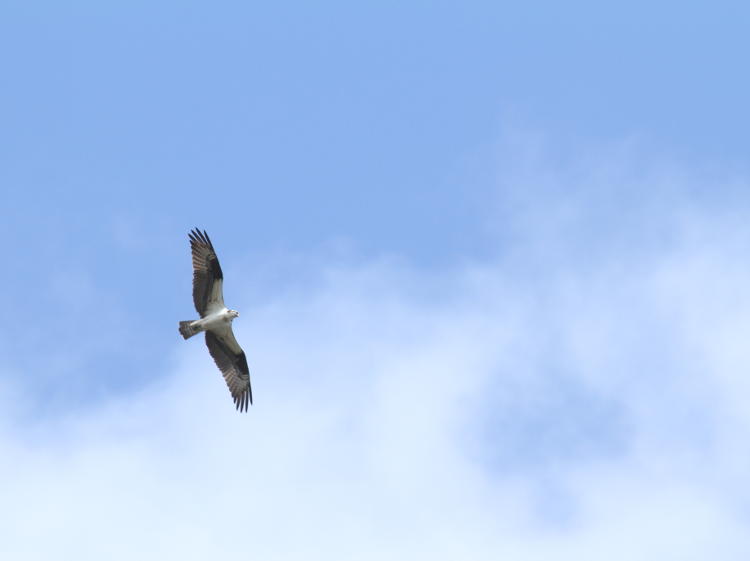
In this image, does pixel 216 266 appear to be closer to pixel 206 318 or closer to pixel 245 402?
pixel 206 318

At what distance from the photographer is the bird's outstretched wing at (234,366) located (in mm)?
54469

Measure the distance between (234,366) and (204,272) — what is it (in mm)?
5064

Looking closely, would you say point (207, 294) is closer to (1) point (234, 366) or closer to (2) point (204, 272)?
(2) point (204, 272)

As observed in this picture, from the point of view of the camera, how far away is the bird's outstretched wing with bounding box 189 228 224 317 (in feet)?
171

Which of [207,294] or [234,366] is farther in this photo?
[234,366]

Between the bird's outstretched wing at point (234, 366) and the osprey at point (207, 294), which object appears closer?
the osprey at point (207, 294)

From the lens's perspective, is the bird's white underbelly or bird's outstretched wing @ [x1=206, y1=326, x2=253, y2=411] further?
bird's outstretched wing @ [x1=206, y1=326, x2=253, y2=411]

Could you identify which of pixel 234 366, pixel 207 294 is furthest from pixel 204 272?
pixel 234 366

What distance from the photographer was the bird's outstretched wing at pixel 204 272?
52.2 metres

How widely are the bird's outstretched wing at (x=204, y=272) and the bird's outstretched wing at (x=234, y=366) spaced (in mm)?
2318

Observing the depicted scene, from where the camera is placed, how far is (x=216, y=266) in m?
52.4

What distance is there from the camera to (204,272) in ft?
172

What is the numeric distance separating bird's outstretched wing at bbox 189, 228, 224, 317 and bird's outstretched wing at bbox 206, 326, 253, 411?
2.32 meters

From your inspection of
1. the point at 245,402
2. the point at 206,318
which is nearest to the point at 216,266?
the point at 206,318
